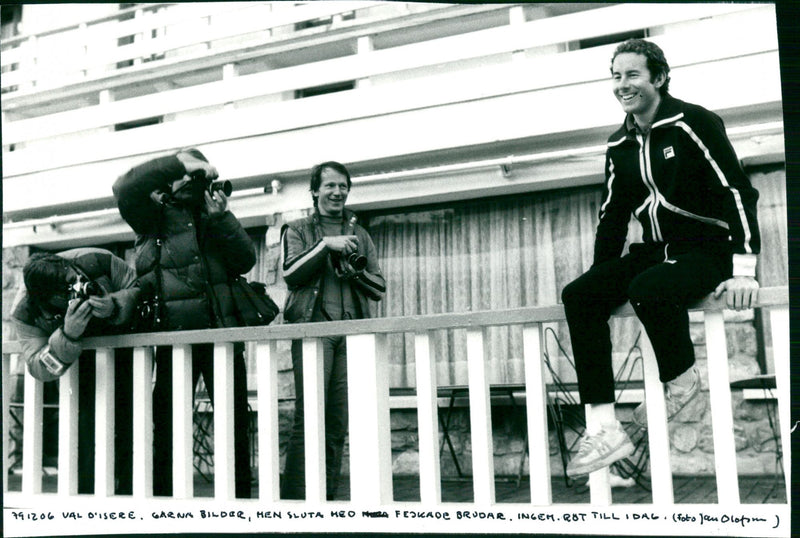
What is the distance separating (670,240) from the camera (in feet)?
7.45

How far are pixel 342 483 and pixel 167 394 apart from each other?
4.97 feet

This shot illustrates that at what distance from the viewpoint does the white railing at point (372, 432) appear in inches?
86.9

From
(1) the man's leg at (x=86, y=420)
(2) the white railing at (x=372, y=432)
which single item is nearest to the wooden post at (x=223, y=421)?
(2) the white railing at (x=372, y=432)

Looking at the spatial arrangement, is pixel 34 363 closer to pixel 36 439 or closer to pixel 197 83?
pixel 36 439

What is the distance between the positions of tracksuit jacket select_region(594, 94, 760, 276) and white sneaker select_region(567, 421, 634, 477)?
0.47m

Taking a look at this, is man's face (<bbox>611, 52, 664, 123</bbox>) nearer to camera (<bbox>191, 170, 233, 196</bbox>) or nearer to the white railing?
the white railing

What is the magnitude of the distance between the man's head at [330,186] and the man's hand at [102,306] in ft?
2.70

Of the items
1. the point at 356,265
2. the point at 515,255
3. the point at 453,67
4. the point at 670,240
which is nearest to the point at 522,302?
the point at 515,255

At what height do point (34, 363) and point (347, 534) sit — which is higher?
point (34, 363)

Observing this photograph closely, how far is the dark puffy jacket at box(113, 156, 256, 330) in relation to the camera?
3.11 m

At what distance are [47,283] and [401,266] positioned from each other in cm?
221

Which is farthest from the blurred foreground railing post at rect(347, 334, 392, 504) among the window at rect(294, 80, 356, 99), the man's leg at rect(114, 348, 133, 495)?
the window at rect(294, 80, 356, 99)

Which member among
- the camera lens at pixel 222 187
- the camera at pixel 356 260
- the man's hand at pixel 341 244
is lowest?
the camera at pixel 356 260

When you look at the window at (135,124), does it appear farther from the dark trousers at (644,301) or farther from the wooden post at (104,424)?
the dark trousers at (644,301)
